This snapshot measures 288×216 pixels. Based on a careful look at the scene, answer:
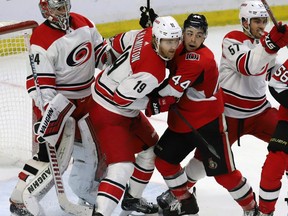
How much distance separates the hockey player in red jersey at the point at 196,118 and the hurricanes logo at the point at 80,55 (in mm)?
421

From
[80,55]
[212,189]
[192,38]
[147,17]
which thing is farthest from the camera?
[212,189]

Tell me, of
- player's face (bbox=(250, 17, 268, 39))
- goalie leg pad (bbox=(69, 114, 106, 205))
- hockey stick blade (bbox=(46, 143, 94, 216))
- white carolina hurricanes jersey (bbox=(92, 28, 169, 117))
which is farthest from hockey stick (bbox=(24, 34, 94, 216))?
player's face (bbox=(250, 17, 268, 39))

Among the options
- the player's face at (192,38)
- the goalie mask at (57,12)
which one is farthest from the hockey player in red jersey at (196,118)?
the goalie mask at (57,12)

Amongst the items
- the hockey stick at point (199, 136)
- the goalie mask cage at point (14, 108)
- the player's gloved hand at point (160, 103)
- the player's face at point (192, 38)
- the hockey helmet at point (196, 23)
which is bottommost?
the goalie mask cage at point (14, 108)

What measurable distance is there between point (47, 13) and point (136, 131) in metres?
0.71

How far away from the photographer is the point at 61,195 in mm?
3674

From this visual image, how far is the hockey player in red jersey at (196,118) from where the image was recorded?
3445 millimetres

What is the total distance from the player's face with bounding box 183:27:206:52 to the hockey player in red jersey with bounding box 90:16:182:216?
0.08 m

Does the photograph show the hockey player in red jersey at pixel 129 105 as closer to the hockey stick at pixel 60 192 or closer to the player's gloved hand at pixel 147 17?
the player's gloved hand at pixel 147 17

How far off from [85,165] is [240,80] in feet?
2.88

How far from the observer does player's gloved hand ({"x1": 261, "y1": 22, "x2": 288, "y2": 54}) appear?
3346mm

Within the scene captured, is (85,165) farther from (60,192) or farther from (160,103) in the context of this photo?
(160,103)

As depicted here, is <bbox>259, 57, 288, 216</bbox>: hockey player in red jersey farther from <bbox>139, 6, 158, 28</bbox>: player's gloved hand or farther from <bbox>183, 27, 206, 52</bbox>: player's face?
<bbox>139, 6, 158, 28</bbox>: player's gloved hand

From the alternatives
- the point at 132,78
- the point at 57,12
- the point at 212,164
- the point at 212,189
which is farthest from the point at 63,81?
the point at 212,189
